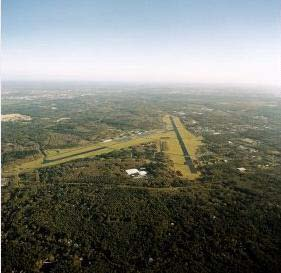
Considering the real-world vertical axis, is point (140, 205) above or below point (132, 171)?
above

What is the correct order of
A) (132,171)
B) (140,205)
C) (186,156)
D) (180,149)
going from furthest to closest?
(180,149) < (186,156) < (132,171) < (140,205)

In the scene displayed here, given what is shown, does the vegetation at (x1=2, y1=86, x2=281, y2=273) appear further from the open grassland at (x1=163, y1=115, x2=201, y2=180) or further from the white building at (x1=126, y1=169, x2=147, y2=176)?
the white building at (x1=126, y1=169, x2=147, y2=176)

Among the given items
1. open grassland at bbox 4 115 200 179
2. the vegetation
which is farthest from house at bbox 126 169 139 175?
open grassland at bbox 4 115 200 179

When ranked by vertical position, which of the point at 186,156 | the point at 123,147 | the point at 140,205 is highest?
the point at 140,205

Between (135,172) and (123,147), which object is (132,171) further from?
(123,147)

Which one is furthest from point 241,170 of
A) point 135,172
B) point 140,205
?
point 140,205

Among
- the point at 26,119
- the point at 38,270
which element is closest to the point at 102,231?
the point at 38,270

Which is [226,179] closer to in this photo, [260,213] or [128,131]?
[260,213]

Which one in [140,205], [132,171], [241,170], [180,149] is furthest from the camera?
[180,149]
